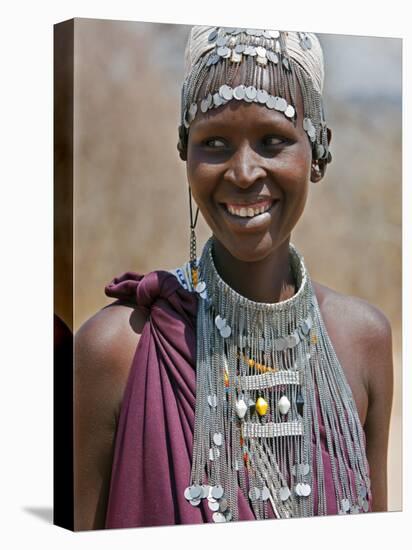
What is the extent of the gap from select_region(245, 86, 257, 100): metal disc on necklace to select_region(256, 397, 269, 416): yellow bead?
118 cm

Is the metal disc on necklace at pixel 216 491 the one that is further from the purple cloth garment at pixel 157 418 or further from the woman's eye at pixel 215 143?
the woman's eye at pixel 215 143

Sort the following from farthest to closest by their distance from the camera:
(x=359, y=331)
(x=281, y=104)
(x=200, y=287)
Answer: (x=359, y=331) < (x=200, y=287) < (x=281, y=104)

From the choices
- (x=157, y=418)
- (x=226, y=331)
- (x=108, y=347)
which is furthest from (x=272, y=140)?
(x=157, y=418)

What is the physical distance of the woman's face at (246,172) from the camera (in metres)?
5.78

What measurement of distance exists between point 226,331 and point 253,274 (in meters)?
0.25

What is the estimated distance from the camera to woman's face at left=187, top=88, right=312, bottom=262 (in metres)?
5.78

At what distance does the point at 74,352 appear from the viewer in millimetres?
5695

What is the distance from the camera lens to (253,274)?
234 inches

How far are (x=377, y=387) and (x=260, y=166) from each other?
1.12 metres

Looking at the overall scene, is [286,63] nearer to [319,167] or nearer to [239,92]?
[239,92]

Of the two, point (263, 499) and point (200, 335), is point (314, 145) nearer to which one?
point (200, 335)

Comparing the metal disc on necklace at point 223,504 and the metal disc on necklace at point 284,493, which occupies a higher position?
the metal disc on necklace at point 284,493

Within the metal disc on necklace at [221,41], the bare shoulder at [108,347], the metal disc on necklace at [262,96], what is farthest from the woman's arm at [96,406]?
the metal disc on necklace at [221,41]

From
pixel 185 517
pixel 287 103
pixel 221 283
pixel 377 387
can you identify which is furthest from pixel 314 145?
pixel 185 517
